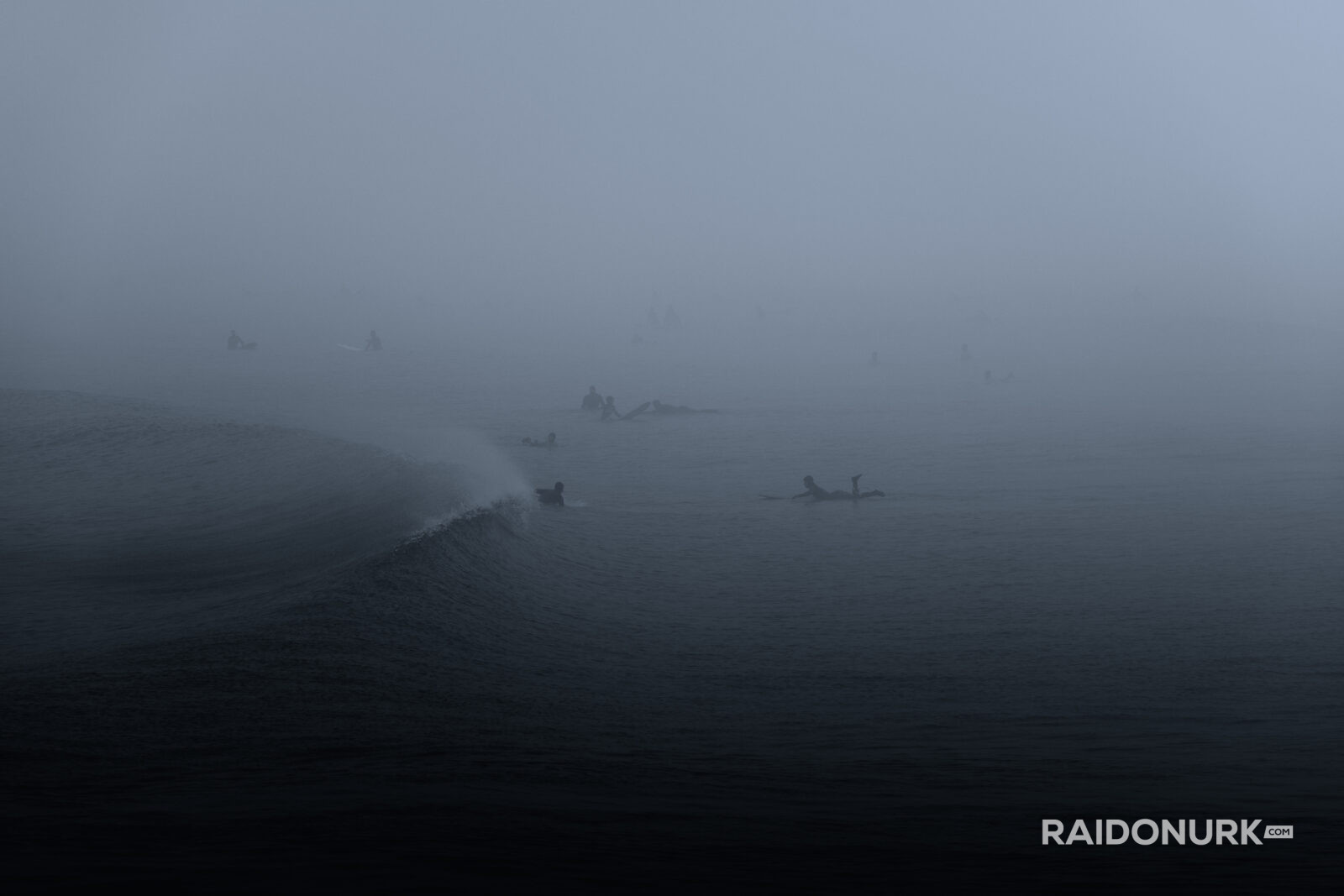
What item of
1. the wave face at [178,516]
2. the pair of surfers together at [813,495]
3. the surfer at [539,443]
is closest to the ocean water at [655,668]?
the wave face at [178,516]

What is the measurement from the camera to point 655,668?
12.8m

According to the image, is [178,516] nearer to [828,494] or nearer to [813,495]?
[813,495]

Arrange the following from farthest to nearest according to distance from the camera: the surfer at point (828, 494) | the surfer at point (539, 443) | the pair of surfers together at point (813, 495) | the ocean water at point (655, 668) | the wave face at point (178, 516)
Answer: the surfer at point (539, 443) → the surfer at point (828, 494) → the pair of surfers together at point (813, 495) → the wave face at point (178, 516) → the ocean water at point (655, 668)

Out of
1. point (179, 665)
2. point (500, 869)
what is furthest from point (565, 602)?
point (500, 869)

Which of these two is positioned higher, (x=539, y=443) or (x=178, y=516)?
(x=539, y=443)

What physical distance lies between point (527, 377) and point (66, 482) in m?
33.4

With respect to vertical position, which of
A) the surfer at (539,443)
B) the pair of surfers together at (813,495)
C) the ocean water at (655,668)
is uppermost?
the surfer at (539,443)

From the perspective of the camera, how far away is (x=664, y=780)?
9.53 m

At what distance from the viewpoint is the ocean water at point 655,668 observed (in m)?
8.26

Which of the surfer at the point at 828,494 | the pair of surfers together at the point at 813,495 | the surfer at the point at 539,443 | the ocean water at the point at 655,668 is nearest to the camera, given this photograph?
the ocean water at the point at 655,668

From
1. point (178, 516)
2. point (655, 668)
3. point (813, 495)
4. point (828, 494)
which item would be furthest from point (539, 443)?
point (655, 668)

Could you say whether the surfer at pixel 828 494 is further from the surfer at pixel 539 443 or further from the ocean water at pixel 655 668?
Answer: the surfer at pixel 539 443

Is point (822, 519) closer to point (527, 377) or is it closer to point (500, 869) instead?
point (500, 869)

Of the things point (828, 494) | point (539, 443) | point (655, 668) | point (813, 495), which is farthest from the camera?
point (539, 443)
